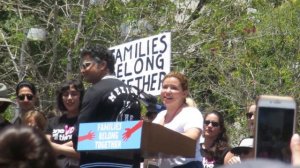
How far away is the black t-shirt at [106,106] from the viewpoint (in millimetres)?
7113

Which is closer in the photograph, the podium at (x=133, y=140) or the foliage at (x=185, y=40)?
the podium at (x=133, y=140)

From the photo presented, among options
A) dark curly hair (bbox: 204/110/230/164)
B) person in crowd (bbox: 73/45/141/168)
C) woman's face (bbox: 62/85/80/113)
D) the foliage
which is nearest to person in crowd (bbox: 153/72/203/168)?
person in crowd (bbox: 73/45/141/168)

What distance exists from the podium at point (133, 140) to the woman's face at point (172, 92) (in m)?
0.67

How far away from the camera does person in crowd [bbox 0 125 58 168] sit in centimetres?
342

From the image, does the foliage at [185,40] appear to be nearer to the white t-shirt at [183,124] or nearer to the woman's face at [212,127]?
the woman's face at [212,127]

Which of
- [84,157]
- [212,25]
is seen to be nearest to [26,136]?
[84,157]

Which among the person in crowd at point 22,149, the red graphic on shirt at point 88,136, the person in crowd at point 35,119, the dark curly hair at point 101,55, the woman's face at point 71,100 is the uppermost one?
the dark curly hair at point 101,55

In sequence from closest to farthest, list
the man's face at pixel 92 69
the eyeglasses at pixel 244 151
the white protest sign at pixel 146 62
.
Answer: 1. the eyeglasses at pixel 244 151
2. the man's face at pixel 92 69
3. the white protest sign at pixel 146 62

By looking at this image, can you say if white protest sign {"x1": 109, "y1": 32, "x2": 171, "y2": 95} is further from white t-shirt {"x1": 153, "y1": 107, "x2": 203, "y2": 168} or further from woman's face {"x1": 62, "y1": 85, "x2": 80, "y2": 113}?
white t-shirt {"x1": 153, "y1": 107, "x2": 203, "y2": 168}

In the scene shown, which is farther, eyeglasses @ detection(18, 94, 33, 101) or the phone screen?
eyeglasses @ detection(18, 94, 33, 101)

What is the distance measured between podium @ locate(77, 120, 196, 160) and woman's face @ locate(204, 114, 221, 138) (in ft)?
8.09

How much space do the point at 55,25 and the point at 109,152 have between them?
28.4ft

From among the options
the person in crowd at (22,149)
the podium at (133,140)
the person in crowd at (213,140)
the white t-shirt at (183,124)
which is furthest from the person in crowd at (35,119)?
the person in crowd at (22,149)

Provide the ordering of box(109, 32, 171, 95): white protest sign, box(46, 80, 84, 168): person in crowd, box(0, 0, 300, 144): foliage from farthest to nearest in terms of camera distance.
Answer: box(0, 0, 300, 144): foliage → box(109, 32, 171, 95): white protest sign → box(46, 80, 84, 168): person in crowd
